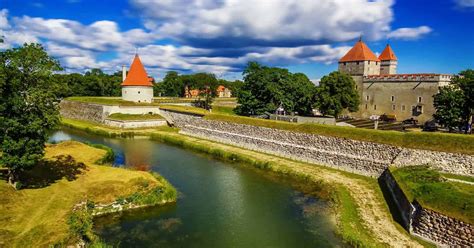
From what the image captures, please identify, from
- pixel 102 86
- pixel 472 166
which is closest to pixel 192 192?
pixel 472 166

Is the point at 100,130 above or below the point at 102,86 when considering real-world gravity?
below

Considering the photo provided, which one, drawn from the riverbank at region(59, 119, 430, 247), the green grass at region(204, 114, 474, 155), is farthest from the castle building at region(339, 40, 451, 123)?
the riverbank at region(59, 119, 430, 247)

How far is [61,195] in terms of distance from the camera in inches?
611

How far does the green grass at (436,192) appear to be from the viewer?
40.3 ft

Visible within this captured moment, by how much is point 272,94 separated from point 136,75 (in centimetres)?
2407

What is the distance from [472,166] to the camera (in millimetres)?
18141

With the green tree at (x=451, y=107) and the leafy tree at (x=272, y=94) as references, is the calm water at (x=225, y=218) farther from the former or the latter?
the leafy tree at (x=272, y=94)

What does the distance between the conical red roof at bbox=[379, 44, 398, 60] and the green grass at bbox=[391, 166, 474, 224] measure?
32.5m

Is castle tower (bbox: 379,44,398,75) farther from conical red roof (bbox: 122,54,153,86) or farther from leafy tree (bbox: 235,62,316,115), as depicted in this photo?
conical red roof (bbox: 122,54,153,86)

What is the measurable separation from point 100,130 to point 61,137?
447 cm

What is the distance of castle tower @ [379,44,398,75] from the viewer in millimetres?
46812

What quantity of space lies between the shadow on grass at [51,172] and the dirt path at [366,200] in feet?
45.0

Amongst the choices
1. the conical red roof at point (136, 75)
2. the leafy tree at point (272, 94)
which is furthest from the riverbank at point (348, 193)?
the conical red roof at point (136, 75)

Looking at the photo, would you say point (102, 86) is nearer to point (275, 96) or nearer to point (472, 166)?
point (275, 96)
